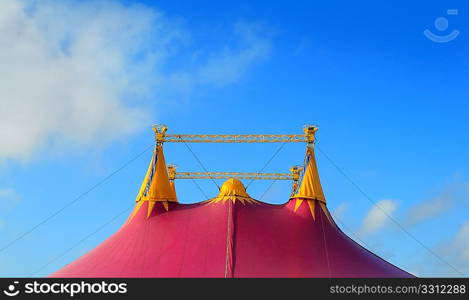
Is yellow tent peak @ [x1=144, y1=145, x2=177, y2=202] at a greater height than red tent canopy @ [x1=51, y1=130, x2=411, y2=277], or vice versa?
yellow tent peak @ [x1=144, y1=145, x2=177, y2=202]

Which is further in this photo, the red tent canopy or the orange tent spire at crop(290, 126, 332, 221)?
the orange tent spire at crop(290, 126, 332, 221)

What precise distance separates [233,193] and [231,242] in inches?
97.3

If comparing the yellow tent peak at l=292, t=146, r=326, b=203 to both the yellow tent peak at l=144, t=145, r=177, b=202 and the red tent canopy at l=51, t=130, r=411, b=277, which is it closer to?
the red tent canopy at l=51, t=130, r=411, b=277

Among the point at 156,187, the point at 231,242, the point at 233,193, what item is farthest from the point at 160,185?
the point at 231,242

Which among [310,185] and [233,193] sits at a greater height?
[310,185]

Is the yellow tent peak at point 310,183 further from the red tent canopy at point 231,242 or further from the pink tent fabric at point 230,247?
the pink tent fabric at point 230,247

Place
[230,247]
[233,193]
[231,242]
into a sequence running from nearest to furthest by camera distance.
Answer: [230,247], [231,242], [233,193]

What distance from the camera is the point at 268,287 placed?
44.3 feet

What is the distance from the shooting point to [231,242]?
18781mm

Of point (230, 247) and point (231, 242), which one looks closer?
point (230, 247)

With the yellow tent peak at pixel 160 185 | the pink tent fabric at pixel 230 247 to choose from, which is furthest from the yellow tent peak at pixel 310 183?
the yellow tent peak at pixel 160 185

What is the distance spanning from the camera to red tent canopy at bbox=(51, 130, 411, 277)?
18281 millimetres

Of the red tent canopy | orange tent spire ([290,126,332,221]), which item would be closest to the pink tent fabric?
the red tent canopy

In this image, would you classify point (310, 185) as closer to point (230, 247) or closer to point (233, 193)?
point (233, 193)
